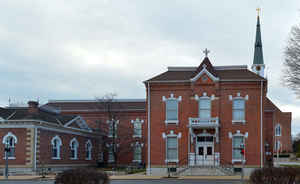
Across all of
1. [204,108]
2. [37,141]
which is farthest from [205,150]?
[37,141]

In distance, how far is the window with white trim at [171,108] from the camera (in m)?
44.2

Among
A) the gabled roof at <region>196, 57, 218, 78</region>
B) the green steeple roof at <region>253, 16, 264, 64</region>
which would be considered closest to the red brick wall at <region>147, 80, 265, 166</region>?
the gabled roof at <region>196, 57, 218, 78</region>

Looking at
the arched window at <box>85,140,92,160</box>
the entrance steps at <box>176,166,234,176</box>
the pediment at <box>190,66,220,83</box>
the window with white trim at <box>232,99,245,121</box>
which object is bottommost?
the entrance steps at <box>176,166,234,176</box>

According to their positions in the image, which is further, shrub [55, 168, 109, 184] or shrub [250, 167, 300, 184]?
shrub [250, 167, 300, 184]

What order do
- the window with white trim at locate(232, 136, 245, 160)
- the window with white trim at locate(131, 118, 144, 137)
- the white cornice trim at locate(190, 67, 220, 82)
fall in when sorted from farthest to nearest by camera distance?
the window with white trim at locate(131, 118, 144, 137), the white cornice trim at locate(190, 67, 220, 82), the window with white trim at locate(232, 136, 245, 160)

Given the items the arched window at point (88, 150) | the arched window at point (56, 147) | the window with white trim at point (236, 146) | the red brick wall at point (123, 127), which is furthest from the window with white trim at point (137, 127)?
the window with white trim at point (236, 146)

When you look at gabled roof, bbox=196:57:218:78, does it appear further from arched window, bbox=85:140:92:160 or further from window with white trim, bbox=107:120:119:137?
window with white trim, bbox=107:120:119:137

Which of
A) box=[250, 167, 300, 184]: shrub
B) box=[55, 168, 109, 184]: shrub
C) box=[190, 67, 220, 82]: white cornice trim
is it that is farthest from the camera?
box=[190, 67, 220, 82]: white cornice trim

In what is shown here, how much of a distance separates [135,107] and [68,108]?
900cm

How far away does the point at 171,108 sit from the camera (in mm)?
44312

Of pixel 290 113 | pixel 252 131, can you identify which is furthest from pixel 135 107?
pixel 290 113

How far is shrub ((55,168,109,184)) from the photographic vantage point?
744 inches

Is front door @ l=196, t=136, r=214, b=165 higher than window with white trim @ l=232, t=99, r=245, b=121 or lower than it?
lower

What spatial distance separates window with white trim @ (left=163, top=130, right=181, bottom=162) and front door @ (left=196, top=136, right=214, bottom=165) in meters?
2.03
